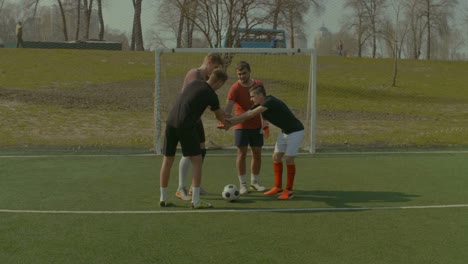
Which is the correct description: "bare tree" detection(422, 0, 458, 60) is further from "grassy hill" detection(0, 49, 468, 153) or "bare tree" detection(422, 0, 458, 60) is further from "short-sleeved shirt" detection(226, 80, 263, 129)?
"short-sleeved shirt" detection(226, 80, 263, 129)

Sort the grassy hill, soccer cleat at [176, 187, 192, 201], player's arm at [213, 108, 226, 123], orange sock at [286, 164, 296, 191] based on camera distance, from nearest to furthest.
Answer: player's arm at [213, 108, 226, 123], soccer cleat at [176, 187, 192, 201], orange sock at [286, 164, 296, 191], the grassy hill

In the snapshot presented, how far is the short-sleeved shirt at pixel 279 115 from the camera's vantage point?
776 cm

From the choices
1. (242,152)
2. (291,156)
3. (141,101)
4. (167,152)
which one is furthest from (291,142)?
(141,101)

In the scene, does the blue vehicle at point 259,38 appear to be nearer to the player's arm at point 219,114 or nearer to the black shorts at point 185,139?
the player's arm at point 219,114

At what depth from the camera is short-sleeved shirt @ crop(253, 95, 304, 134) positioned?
7762 millimetres

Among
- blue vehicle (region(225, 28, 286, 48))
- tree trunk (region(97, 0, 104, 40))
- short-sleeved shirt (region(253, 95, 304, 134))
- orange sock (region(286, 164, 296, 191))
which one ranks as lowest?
orange sock (region(286, 164, 296, 191))

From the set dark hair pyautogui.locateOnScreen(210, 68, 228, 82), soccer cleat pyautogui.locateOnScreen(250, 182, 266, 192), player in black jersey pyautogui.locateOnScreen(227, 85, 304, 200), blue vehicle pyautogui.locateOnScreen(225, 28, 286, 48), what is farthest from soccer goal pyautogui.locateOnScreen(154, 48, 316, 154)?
blue vehicle pyautogui.locateOnScreen(225, 28, 286, 48)

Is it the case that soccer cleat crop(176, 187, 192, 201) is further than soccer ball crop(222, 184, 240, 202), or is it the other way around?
soccer cleat crop(176, 187, 192, 201)

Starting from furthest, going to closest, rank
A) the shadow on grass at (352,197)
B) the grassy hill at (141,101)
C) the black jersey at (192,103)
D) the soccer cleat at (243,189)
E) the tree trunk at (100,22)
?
1. the tree trunk at (100,22)
2. the grassy hill at (141,101)
3. the soccer cleat at (243,189)
4. the shadow on grass at (352,197)
5. the black jersey at (192,103)

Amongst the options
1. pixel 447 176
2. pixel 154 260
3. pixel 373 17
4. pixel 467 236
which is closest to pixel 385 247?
pixel 467 236

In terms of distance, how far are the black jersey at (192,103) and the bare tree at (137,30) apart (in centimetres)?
1719

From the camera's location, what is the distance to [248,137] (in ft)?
27.9

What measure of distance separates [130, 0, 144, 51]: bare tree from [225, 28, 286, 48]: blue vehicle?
14.1 feet

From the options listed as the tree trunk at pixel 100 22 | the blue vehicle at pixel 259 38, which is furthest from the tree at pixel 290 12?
the tree trunk at pixel 100 22
